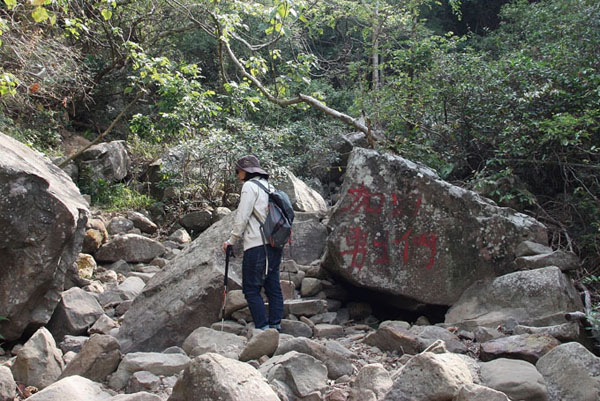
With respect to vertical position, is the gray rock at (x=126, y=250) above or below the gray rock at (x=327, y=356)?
below

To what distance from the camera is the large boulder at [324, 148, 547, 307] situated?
5.79 m

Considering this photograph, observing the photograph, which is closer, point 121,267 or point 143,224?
point 121,267

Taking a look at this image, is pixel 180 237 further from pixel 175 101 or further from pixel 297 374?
pixel 297 374

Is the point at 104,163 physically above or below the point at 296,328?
above

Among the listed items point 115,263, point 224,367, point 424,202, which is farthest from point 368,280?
point 115,263

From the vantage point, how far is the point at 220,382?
2885mm

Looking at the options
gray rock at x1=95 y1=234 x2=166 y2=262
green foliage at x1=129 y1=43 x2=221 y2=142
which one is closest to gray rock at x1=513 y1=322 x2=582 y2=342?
gray rock at x1=95 y1=234 x2=166 y2=262

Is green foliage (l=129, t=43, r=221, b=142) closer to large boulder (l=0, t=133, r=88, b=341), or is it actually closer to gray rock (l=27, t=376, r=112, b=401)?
large boulder (l=0, t=133, r=88, b=341)

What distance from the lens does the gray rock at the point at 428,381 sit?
10.1 ft

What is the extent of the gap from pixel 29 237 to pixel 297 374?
3088 millimetres

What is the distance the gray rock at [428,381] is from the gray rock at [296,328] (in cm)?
202

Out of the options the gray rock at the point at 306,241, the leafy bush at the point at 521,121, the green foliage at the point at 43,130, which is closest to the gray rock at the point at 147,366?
the gray rock at the point at 306,241

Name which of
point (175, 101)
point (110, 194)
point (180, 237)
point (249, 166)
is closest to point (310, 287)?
point (249, 166)

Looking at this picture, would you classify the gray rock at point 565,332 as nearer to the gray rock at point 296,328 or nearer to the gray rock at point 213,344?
the gray rock at point 296,328
